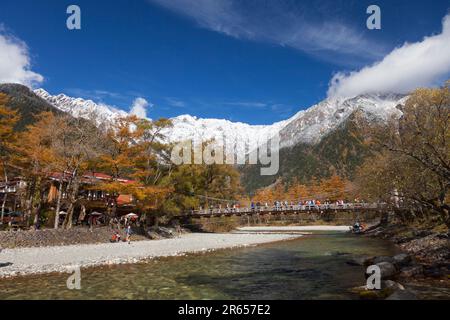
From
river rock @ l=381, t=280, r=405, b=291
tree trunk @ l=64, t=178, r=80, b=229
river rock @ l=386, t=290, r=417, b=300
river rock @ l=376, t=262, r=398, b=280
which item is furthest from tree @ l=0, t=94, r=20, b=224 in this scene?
river rock @ l=386, t=290, r=417, b=300

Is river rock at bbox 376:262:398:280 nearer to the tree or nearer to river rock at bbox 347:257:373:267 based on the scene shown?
river rock at bbox 347:257:373:267

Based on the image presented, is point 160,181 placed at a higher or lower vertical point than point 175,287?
higher

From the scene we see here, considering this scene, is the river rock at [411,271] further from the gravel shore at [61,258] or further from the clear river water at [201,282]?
the gravel shore at [61,258]

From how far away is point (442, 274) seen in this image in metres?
15.5

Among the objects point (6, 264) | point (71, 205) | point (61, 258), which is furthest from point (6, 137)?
point (6, 264)

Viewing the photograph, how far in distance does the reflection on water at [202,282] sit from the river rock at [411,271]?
177 centimetres

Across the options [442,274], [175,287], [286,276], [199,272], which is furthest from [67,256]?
[442,274]

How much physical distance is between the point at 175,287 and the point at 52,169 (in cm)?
2038

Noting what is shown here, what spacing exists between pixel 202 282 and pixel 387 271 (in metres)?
8.18

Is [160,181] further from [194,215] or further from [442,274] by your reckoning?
[442,274]

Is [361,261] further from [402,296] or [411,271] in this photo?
[402,296]

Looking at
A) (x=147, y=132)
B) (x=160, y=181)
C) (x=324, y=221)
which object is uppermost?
(x=147, y=132)

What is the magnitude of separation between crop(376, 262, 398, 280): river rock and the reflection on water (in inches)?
38.3
